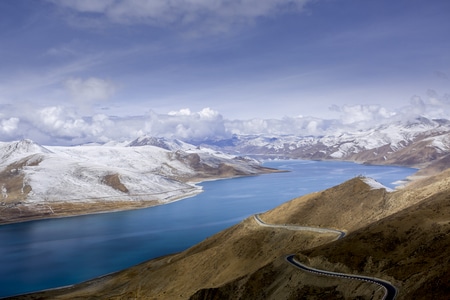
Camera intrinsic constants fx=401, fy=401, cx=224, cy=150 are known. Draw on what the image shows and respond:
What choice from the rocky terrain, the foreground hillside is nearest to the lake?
the rocky terrain

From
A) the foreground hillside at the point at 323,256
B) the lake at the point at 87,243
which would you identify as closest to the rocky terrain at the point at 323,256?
the foreground hillside at the point at 323,256

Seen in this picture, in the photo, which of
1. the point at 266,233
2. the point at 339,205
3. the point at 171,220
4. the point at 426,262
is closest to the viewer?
the point at 426,262

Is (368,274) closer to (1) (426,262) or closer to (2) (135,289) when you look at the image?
(1) (426,262)

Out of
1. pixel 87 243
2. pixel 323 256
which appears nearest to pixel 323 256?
pixel 323 256

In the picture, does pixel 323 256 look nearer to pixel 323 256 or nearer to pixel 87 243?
pixel 323 256

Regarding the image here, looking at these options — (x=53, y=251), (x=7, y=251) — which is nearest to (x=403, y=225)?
(x=53, y=251)

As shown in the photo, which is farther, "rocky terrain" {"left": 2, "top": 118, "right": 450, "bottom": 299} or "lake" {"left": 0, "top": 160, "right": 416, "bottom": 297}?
"lake" {"left": 0, "top": 160, "right": 416, "bottom": 297}

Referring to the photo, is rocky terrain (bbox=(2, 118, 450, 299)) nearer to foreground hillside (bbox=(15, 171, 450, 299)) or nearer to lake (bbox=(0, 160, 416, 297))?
foreground hillside (bbox=(15, 171, 450, 299))

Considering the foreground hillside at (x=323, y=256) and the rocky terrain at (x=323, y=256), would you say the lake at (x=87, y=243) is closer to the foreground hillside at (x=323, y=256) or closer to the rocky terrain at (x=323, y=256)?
the rocky terrain at (x=323, y=256)
